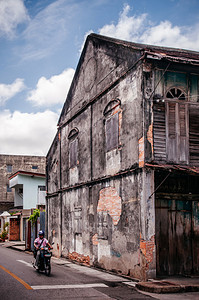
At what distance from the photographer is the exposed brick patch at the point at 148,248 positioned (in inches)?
444

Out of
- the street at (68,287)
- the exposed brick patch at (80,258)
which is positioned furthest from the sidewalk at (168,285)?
the exposed brick patch at (80,258)

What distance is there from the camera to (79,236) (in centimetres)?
1734

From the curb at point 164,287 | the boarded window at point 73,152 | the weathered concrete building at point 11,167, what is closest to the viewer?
the curb at point 164,287

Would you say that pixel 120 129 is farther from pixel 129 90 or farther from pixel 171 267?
pixel 171 267

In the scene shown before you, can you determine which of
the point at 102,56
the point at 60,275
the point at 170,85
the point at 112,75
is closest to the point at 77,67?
the point at 102,56

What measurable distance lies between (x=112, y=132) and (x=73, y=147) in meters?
4.82

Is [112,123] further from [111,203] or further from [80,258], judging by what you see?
[80,258]

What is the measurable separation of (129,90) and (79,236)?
296 inches

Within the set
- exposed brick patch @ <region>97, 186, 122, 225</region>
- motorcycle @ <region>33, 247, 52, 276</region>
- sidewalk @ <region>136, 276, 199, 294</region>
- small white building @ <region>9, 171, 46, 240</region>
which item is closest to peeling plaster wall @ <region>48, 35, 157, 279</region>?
exposed brick patch @ <region>97, 186, 122, 225</region>

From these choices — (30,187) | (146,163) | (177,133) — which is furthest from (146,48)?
(30,187)

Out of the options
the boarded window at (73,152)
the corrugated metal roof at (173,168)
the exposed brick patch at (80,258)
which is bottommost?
the exposed brick patch at (80,258)

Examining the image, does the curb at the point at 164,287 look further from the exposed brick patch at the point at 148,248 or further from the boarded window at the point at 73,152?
the boarded window at the point at 73,152

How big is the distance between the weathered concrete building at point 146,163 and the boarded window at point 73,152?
2721mm

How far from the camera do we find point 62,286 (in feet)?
34.5
